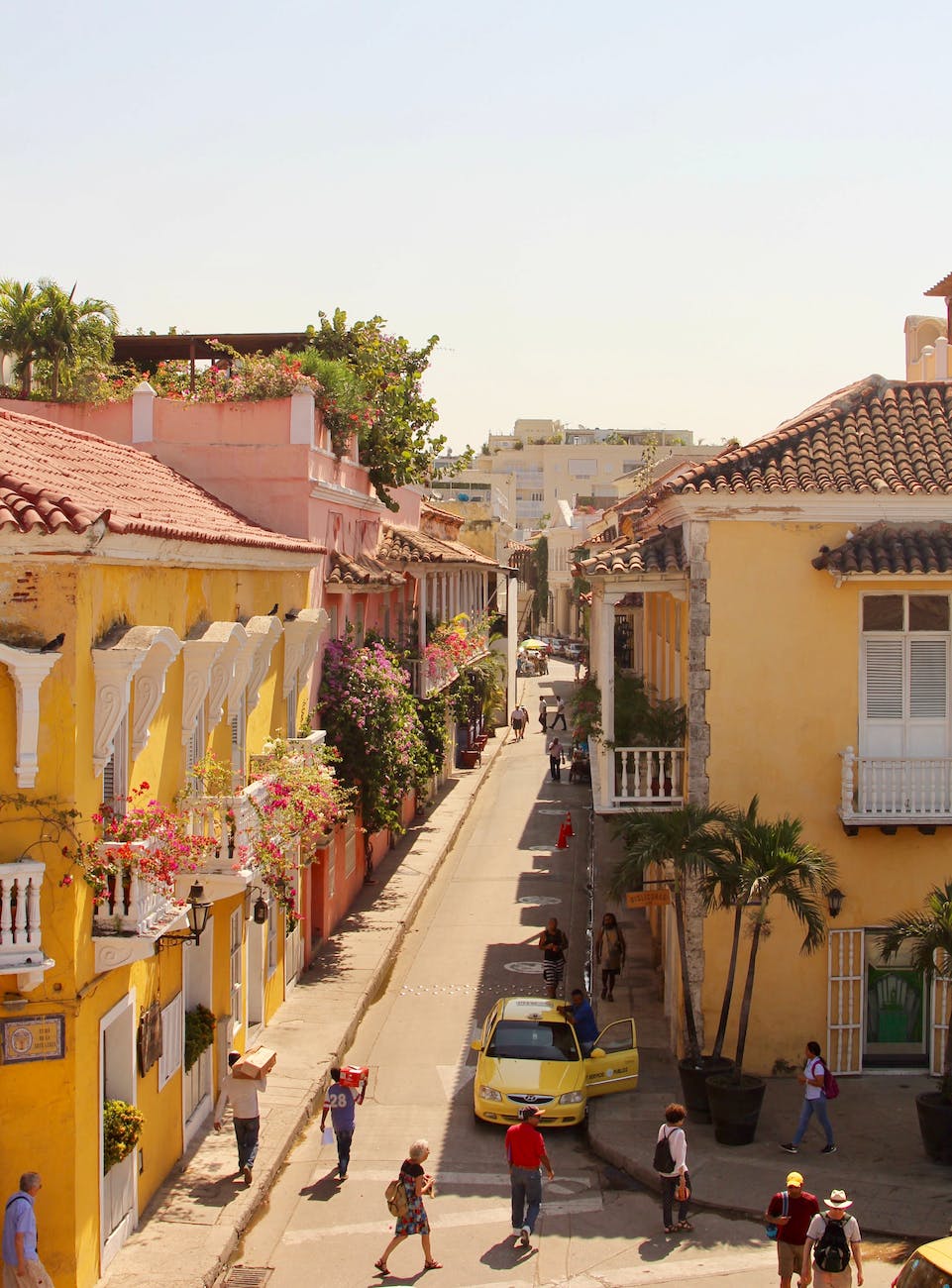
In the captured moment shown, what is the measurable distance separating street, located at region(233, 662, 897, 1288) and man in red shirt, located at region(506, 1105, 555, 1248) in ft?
0.75

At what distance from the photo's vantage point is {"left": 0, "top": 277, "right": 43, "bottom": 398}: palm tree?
27.5 m

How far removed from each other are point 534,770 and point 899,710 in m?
26.7

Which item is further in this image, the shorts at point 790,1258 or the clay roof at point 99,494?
the shorts at point 790,1258

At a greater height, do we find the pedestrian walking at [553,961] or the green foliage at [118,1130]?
the green foliage at [118,1130]

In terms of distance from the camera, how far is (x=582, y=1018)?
17922mm

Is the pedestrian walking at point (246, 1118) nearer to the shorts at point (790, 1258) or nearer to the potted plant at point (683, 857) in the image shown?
the potted plant at point (683, 857)

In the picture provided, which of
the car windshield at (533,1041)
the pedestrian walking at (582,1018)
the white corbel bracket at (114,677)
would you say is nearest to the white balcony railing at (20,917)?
the white corbel bracket at (114,677)

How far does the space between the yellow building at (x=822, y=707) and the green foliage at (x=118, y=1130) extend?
7.59m

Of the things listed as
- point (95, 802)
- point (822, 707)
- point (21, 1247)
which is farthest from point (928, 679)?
point (21, 1247)

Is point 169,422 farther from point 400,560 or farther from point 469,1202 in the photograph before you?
point 469,1202

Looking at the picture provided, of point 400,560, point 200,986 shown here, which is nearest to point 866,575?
point 200,986

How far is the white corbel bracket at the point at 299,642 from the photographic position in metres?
19.3

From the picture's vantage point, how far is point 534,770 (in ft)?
144

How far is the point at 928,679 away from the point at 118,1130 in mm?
10771
